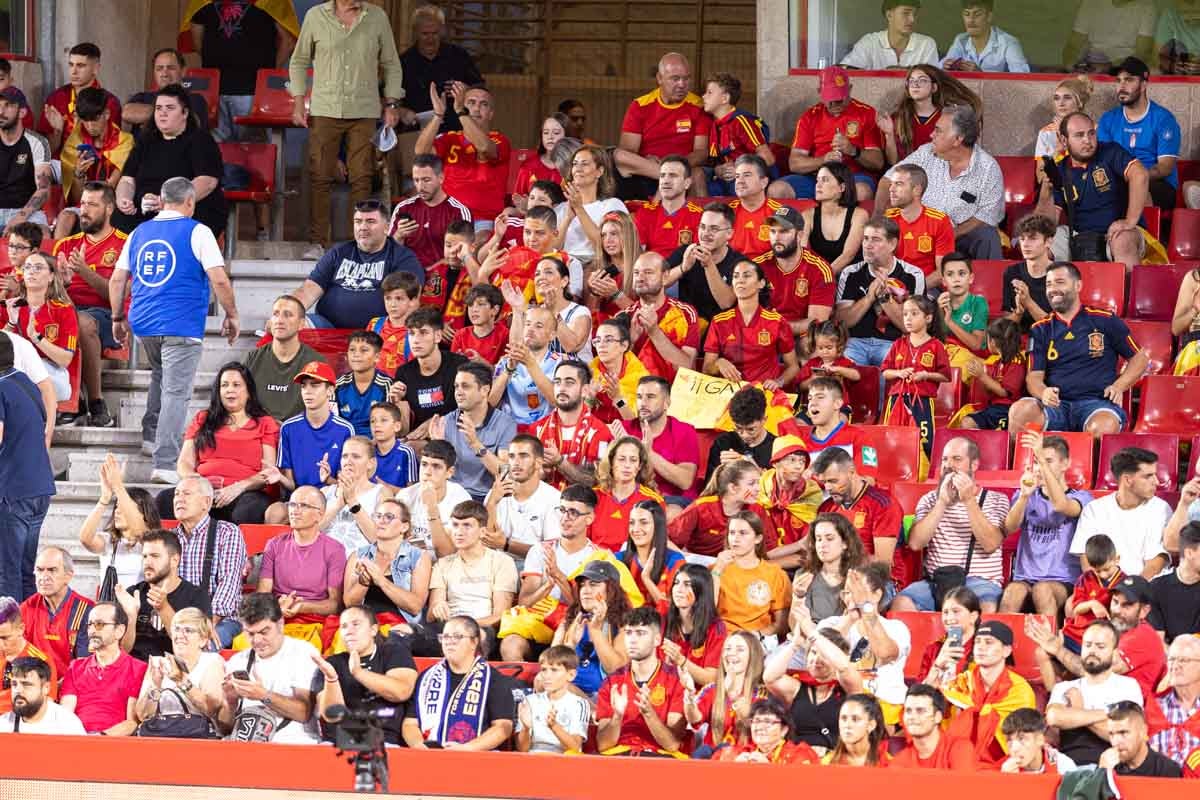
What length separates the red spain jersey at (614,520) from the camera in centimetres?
877

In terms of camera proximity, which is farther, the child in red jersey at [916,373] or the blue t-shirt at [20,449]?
the child in red jersey at [916,373]

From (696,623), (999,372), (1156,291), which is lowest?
(696,623)

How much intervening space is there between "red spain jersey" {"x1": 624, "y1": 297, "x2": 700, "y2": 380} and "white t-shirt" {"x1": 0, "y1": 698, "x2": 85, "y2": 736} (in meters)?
3.59

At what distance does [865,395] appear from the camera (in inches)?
400

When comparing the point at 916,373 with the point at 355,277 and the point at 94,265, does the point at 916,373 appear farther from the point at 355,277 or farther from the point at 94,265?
the point at 94,265

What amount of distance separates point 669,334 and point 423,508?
1914 millimetres

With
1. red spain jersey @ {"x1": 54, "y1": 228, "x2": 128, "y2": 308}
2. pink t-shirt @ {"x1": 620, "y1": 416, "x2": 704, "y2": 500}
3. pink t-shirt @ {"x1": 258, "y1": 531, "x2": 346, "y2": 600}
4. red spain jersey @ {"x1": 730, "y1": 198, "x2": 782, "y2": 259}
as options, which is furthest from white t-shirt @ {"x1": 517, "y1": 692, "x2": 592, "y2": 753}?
red spain jersey @ {"x1": 54, "y1": 228, "x2": 128, "y2": 308}

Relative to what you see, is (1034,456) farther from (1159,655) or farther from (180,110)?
(180,110)

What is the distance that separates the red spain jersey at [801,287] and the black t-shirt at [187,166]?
3.41 meters

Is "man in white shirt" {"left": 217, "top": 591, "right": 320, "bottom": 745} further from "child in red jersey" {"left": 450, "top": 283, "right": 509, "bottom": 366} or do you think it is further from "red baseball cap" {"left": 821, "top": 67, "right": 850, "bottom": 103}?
"red baseball cap" {"left": 821, "top": 67, "right": 850, "bottom": 103}

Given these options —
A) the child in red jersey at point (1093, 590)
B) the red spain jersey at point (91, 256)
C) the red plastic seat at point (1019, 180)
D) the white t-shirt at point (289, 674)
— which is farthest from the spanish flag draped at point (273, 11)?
the child in red jersey at point (1093, 590)

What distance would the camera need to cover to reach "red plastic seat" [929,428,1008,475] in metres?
9.49

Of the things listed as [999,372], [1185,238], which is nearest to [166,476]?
[999,372]

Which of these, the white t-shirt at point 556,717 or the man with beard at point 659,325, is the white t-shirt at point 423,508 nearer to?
the white t-shirt at point 556,717
